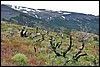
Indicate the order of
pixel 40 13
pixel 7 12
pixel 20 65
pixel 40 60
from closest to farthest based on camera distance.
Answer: pixel 20 65 → pixel 40 60 → pixel 7 12 → pixel 40 13

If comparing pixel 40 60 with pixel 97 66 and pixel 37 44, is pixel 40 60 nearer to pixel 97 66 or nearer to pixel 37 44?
pixel 97 66

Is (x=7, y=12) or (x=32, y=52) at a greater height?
(x=32, y=52)

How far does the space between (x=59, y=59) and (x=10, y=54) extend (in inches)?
119

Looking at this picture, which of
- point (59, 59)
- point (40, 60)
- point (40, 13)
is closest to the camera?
point (40, 60)

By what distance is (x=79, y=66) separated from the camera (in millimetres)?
18047

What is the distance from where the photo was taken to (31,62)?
17.0 m

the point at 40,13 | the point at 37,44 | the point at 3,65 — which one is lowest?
the point at 40,13

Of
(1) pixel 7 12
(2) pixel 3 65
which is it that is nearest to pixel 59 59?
(2) pixel 3 65

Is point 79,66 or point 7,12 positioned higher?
point 79,66

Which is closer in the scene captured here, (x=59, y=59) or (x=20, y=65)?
(x=20, y=65)

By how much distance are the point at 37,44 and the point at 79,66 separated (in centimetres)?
877

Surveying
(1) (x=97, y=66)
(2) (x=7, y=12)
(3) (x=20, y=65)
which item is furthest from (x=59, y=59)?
(2) (x=7, y=12)

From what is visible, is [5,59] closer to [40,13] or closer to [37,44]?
[37,44]

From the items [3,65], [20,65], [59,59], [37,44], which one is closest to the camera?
[3,65]
